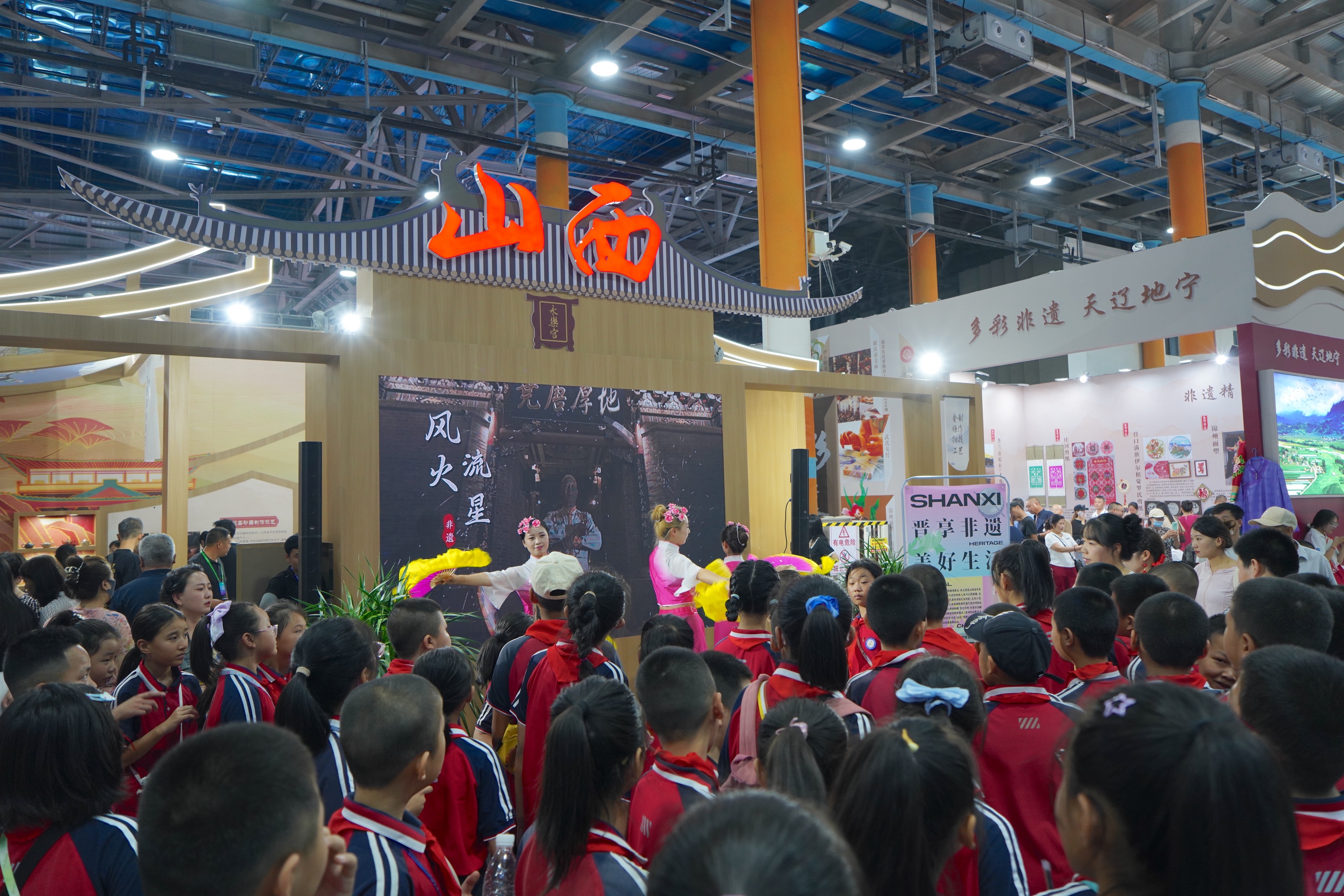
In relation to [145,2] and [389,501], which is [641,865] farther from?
[145,2]

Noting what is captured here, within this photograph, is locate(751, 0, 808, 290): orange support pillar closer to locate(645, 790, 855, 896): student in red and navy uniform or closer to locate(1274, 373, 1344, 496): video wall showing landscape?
locate(1274, 373, 1344, 496): video wall showing landscape

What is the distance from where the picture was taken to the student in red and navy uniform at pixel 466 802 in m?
2.34

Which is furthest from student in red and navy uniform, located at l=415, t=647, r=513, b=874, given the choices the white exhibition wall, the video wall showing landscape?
the white exhibition wall

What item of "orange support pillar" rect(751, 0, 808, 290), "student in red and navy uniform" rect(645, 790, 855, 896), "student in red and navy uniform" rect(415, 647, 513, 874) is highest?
"orange support pillar" rect(751, 0, 808, 290)

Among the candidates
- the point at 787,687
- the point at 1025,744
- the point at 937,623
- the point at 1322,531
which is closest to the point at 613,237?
the point at 937,623

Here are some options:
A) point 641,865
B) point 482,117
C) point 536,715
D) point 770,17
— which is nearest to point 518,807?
point 536,715

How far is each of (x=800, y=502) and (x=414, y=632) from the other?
453cm

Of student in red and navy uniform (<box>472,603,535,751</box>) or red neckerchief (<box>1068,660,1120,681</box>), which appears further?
student in red and navy uniform (<box>472,603,535,751</box>)

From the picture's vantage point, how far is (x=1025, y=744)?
229 centimetres

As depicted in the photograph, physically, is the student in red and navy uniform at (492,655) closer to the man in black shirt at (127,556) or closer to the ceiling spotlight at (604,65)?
the man in black shirt at (127,556)

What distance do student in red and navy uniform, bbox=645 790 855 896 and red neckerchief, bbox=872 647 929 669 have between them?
1.91 m

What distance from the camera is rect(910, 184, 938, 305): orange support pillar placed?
14.1 metres

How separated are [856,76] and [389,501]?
8.57 meters

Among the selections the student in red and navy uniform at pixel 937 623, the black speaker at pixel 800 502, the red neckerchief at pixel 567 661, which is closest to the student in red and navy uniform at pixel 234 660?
the red neckerchief at pixel 567 661
